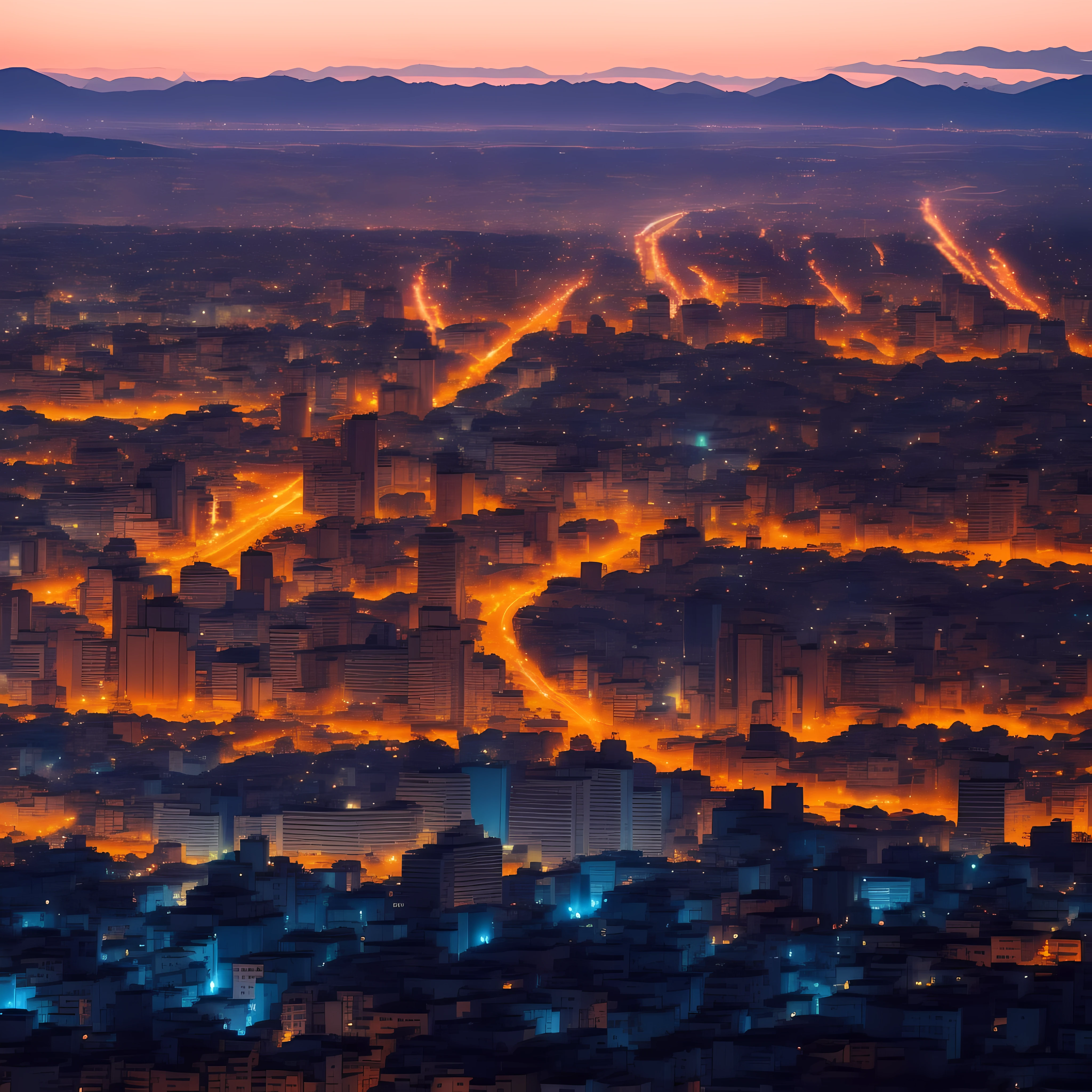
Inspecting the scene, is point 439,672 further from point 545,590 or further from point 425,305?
point 425,305

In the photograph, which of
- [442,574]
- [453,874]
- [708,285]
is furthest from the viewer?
[708,285]

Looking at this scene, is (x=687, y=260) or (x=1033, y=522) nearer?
(x=1033, y=522)

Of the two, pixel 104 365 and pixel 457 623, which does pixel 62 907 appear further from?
pixel 104 365

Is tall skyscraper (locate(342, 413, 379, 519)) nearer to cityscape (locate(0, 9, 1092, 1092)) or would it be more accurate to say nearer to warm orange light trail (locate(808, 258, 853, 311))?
cityscape (locate(0, 9, 1092, 1092))

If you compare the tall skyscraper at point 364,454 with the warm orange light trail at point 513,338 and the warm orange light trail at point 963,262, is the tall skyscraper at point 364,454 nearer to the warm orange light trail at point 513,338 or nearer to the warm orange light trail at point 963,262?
the warm orange light trail at point 513,338

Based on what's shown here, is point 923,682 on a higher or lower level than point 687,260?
lower

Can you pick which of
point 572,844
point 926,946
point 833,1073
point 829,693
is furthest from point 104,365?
point 833,1073

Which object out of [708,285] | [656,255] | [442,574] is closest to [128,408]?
[442,574]

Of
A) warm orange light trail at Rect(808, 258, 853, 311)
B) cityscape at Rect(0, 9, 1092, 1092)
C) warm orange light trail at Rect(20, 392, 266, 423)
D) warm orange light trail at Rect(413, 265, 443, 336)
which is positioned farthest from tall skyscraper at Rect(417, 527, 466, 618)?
warm orange light trail at Rect(808, 258, 853, 311)
